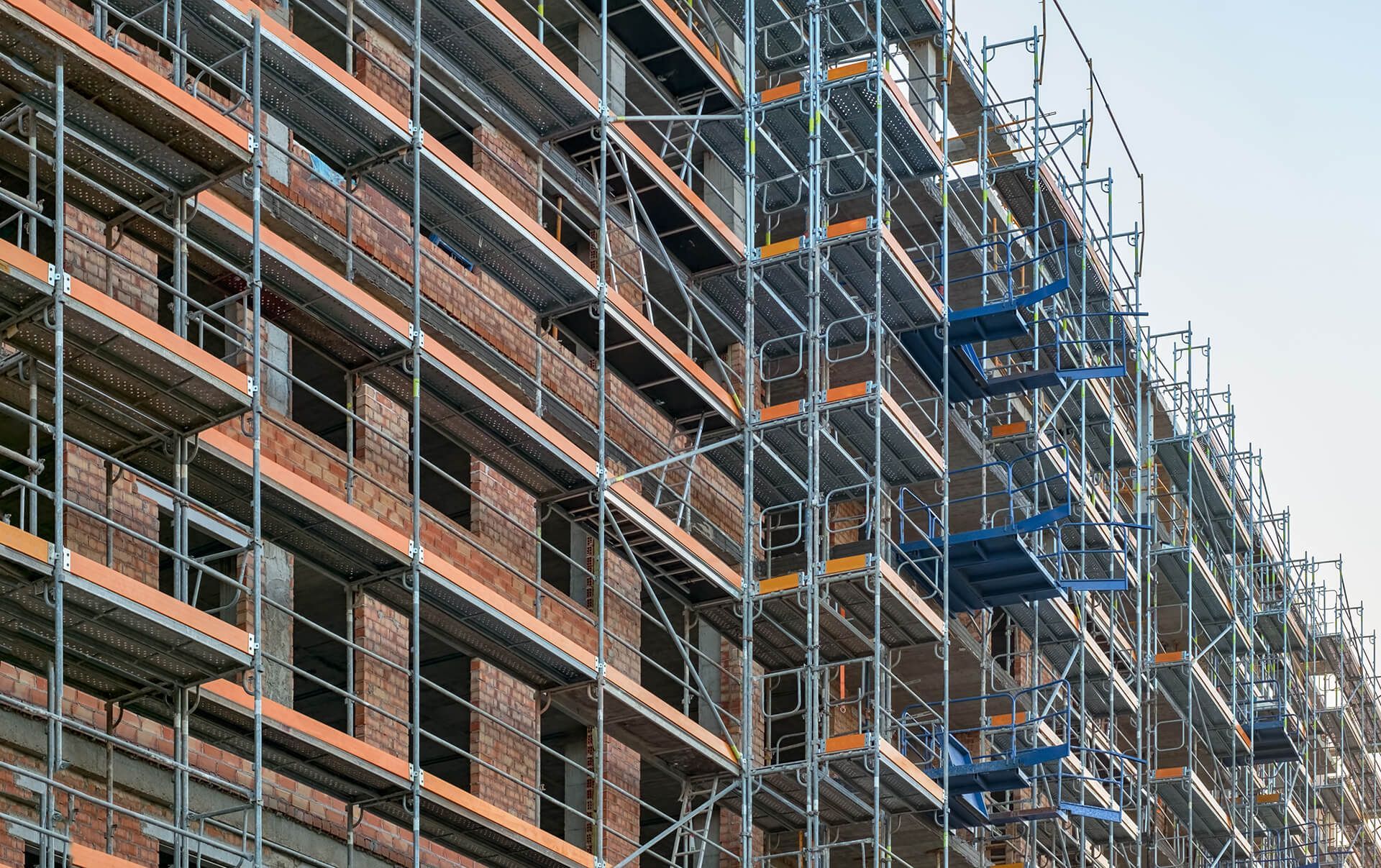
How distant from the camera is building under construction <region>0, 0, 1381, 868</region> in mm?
15273

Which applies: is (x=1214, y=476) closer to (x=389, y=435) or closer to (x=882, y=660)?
(x=882, y=660)

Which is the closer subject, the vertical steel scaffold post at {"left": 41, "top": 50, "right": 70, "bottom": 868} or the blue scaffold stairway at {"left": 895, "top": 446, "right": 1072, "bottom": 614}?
the vertical steel scaffold post at {"left": 41, "top": 50, "right": 70, "bottom": 868}

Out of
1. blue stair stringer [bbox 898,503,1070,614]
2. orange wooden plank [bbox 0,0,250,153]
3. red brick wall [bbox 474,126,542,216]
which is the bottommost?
orange wooden plank [bbox 0,0,250,153]

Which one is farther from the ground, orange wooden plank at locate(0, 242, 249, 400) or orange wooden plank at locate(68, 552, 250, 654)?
orange wooden plank at locate(0, 242, 249, 400)

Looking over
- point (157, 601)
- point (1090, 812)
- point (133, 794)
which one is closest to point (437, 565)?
point (133, 794)

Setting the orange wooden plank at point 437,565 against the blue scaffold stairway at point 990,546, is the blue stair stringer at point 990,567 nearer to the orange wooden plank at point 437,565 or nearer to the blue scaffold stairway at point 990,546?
the blue scaffold stairway at point 990,546

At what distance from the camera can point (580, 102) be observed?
22.1 m

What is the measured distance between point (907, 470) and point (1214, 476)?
15.0 meters

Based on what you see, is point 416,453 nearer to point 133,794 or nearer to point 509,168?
point 133,794

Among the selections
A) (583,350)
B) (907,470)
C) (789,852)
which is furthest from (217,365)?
(907,470)

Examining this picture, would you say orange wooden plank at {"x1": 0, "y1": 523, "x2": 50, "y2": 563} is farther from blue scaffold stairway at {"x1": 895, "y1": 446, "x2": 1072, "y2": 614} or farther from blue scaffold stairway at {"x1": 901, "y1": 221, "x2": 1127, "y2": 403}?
blue scaffold stairway at {"x1": 901, "y1": 221, "x2": 1127, "y2": 403}

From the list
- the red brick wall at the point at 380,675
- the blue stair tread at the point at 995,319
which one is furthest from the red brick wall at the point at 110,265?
the blue stair tread at the point at 995,319

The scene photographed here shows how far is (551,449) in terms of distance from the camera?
20438mm

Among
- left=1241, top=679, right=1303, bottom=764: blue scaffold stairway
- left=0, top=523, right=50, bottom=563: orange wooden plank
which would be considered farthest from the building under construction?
left=1241, top=679, right=1303, bottom=764: blue scaffold stairway
